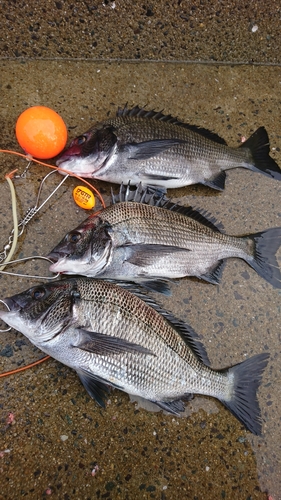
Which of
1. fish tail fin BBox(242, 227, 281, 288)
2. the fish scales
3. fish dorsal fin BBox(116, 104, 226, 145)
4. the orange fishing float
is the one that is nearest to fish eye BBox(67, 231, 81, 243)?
the fish scales

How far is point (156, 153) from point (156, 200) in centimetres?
30

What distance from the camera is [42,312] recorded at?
212 cm

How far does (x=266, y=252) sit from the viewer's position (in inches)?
107

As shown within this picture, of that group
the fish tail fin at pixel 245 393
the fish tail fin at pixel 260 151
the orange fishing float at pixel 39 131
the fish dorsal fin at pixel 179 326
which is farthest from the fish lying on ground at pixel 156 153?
the fish tail fin at pixel 245 393

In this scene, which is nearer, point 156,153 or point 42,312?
point 42,312

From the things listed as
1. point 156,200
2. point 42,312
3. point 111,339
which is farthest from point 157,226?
point 42,312

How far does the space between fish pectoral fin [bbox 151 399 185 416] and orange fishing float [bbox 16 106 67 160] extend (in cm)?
168

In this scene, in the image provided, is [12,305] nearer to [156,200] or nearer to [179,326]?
[179,326]

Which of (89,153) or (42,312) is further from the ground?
(89,153)

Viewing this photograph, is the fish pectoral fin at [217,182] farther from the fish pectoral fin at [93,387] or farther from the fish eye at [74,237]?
the fish pectoral fin at [93,387]

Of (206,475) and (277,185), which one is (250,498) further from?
(277,185)

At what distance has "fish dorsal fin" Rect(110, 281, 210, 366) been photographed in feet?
7.77

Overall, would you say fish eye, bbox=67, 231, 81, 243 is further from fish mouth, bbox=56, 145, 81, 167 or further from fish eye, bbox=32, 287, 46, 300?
fish mouth, bbox=56, 145, 81, 167

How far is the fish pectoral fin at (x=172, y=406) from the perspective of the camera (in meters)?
2.29
